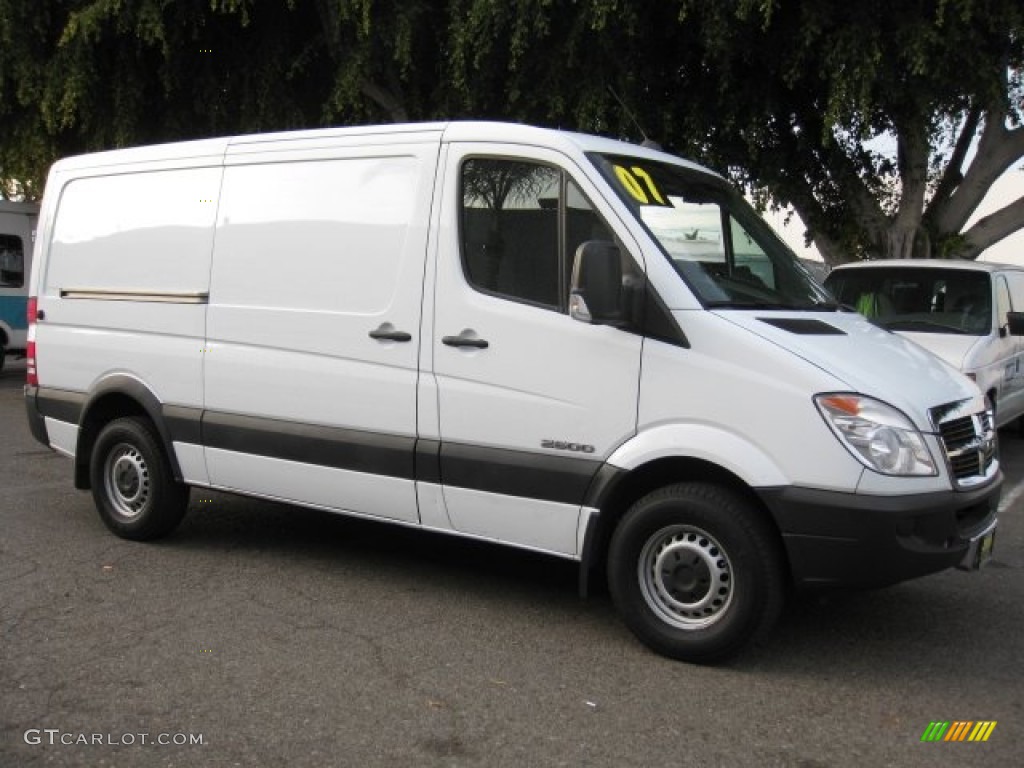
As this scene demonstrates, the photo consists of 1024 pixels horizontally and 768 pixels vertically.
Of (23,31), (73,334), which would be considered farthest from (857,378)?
(23,31)

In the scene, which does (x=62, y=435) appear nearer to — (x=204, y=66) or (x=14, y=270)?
(x=204, y=66)

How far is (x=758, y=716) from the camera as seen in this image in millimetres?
3697

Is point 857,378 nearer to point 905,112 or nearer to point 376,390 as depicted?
point 376,390

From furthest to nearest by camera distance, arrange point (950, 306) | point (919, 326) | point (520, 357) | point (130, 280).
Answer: point (950, 306)
point (919, 326)
point (130, 280)
point (520, 357)

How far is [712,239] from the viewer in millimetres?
4625

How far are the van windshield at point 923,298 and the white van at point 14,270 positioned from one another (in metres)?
13.0

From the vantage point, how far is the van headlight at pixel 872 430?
150 inches

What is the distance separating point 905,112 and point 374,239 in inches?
314

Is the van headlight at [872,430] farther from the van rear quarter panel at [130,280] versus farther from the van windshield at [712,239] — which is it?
the van rear quarter panel at [130,280]

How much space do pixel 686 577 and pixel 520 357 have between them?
117 cm

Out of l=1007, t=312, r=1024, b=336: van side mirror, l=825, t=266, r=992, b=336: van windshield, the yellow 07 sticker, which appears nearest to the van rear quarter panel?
the yellow 07 sticker

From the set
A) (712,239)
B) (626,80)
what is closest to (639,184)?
(712,239)

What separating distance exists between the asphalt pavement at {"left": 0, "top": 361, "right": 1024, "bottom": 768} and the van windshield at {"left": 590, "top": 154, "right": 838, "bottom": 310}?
59.9 inches

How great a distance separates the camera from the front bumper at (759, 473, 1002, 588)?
12.5 ft
